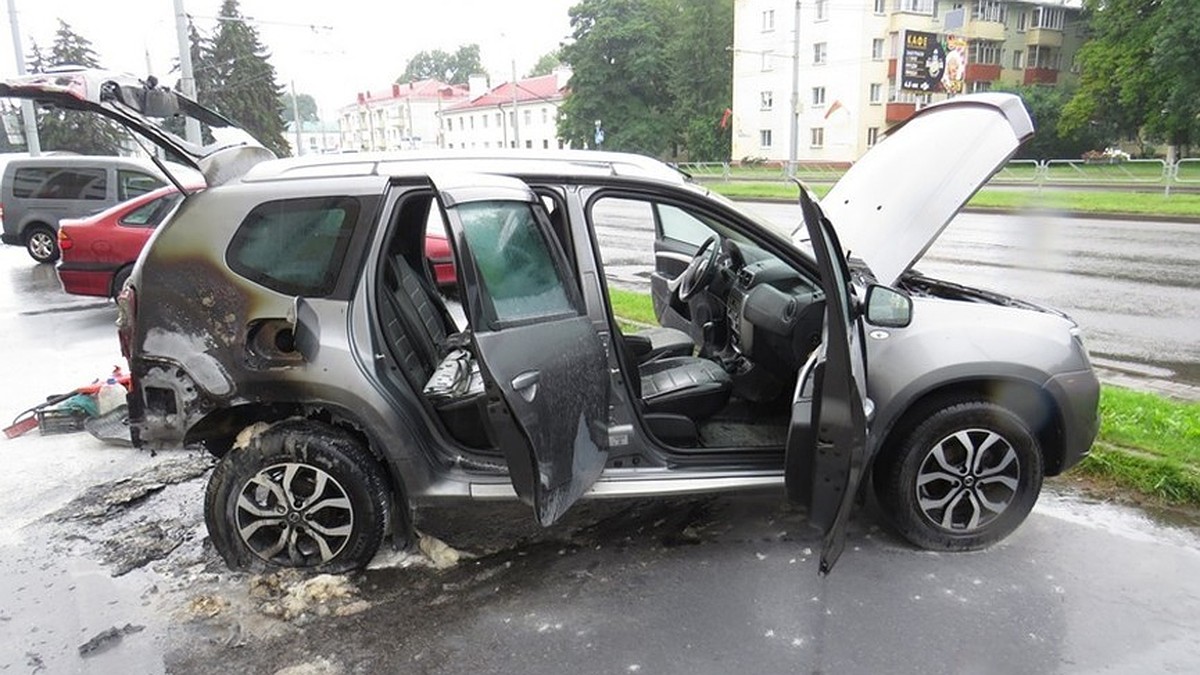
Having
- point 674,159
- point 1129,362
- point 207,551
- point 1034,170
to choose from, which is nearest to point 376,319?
point 207,551

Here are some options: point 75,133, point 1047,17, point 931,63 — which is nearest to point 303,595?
point 931,63

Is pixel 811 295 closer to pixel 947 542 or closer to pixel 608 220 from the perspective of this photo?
pixel 947 542

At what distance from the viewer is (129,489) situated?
4648 millimetres

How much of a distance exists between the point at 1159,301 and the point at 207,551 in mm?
10627

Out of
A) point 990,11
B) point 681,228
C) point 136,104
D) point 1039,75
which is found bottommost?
point 681,228

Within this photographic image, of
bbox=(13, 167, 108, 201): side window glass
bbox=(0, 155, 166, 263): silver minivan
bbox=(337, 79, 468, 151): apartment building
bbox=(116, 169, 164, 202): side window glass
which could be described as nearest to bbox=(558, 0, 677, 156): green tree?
bbox=(337, 79, 468, 151): apartment building

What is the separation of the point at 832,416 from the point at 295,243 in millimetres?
2387

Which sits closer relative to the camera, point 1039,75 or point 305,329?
point 305,329

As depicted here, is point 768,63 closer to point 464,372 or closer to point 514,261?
point 464,372

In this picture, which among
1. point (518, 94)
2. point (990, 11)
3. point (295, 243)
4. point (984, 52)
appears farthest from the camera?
point (518, 94)

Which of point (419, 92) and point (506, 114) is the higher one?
point (419, 92)

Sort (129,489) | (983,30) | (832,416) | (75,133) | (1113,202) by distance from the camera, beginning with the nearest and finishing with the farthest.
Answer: (832,416) → (129,489) → (1113,202) → (75,133) → (983,30)

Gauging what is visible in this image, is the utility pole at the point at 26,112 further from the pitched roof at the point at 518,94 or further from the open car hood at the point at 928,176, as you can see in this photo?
the pitched roof at the point at 518,94

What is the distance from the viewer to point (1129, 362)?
7.07 m
